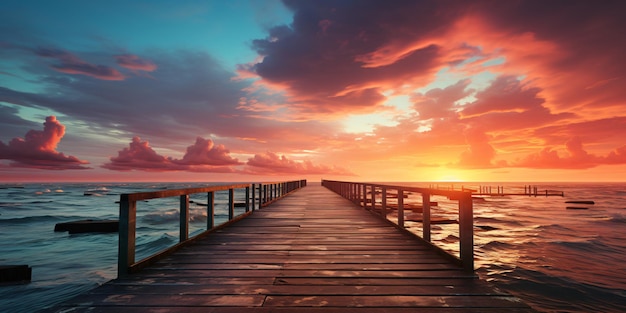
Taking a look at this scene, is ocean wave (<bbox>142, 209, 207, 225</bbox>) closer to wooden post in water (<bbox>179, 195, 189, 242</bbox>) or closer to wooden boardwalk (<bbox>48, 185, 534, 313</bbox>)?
wooden post in water (<bbox>179, 195, 189, 242</bbox>)

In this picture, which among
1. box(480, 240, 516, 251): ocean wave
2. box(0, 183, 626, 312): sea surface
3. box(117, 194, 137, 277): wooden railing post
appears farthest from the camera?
box(480, 240, 516, 251): ocean wave

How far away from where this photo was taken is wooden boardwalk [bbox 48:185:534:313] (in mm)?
3091

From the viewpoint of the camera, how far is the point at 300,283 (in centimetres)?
374

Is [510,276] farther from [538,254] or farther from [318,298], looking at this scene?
[318,298]

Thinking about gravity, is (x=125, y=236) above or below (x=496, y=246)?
above

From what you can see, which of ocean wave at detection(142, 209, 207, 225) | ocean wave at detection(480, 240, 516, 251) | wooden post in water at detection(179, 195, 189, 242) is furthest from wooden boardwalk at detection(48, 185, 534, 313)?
ocean wave at detection(142, 209, 207, 225)

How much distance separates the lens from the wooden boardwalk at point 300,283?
3091 millimetres

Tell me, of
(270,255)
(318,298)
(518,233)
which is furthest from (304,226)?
(518,233)

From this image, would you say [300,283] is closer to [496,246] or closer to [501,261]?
[501,261]

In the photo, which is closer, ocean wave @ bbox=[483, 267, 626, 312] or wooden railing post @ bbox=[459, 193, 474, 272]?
wooden railing post @ bbox=[459, 193, 474, 272]

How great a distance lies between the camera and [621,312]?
799 cm

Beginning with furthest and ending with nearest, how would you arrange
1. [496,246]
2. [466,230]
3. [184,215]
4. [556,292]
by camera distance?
[496,246] → [556,292] → [184,215] → [466,230]

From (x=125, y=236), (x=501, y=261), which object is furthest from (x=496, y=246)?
(x=125, y=236)

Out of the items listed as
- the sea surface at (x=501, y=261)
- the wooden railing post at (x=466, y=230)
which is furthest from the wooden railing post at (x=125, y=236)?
the sea surface at (x=501, y=261)
